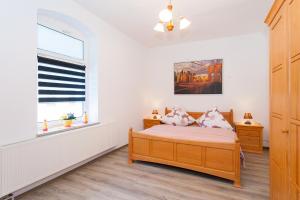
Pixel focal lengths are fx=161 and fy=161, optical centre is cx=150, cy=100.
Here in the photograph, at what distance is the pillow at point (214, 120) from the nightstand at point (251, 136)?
0.29 m

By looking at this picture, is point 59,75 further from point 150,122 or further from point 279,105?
point 279,105

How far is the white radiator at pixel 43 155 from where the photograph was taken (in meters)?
1.78

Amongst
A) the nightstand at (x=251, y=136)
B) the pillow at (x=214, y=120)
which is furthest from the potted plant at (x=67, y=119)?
the nightstand at (x=251, y=136)

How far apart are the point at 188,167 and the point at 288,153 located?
1.50 metres

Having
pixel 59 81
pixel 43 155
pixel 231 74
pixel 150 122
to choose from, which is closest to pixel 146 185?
pixel 43 155

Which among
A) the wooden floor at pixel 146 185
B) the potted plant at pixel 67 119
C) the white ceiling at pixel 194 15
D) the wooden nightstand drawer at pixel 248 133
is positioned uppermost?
the white ceiling at pixel 194 15

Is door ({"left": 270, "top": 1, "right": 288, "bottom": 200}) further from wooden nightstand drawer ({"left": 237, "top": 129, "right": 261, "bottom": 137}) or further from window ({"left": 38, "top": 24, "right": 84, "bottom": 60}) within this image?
window ({"left": 38, "top": 24, "right": 84, "bottom": 60})

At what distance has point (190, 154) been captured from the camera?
2.56 metres

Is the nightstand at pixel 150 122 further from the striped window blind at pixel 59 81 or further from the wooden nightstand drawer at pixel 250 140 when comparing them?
the wooden nightstand drawer at pixel 250 140

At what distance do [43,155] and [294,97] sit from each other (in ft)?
9.02

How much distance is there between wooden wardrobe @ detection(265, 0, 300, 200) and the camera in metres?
1.16

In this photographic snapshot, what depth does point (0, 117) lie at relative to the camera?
1.80 m

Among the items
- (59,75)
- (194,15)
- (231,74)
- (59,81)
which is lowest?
(59,81)

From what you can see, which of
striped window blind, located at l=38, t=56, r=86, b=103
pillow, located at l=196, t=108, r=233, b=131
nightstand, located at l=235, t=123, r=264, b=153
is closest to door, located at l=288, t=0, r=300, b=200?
pillow, located at l=196, t=108, r=233, b=131
